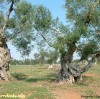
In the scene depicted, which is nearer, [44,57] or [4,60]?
[4,60]

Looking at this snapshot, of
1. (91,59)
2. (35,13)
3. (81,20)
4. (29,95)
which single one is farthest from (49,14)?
(29,95)

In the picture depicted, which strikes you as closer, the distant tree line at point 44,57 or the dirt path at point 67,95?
the dirt path at point 67,95

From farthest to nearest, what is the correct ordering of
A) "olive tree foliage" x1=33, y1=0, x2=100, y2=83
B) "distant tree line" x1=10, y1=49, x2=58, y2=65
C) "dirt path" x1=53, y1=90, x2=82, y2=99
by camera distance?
1. "distant tree line" x1=10, y1=49, x2=58, y2=65
2. "olive tree foliage" x1=33, y1=0, x2=100, y2=83
3. "dirt path" x1=53, y1=90, x2=82, y2=99

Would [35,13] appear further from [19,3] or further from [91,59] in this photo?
[91,59]

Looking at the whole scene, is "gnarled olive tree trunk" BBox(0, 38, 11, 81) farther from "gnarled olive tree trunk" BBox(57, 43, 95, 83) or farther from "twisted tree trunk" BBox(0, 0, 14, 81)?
"gnarled olive tree trunk" BBox(57, 43, 95, 83)

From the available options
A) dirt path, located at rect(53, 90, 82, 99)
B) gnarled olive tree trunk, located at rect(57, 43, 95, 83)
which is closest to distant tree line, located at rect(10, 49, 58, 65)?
gnarled olive tree trunk, located at rect(57, 43, 95, 83)

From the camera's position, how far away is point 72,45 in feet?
73.3

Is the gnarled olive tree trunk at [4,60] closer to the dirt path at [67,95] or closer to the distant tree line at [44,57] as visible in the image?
the distant tree line at [44,57]

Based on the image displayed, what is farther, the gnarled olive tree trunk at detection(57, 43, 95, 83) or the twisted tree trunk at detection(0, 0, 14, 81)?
the twisted tree trunk at detection(0, 0, 14, 81)

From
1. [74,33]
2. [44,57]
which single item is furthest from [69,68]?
[44,57]

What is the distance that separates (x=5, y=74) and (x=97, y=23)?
839 centimetres

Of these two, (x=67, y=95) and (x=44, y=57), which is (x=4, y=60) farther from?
(x=44, y=57)

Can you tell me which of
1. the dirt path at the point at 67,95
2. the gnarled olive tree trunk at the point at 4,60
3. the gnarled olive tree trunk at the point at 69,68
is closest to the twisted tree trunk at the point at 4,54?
the gnarled olive tree trunk at the point at 4,60

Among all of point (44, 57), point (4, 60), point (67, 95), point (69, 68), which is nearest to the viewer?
point (67, 95)
